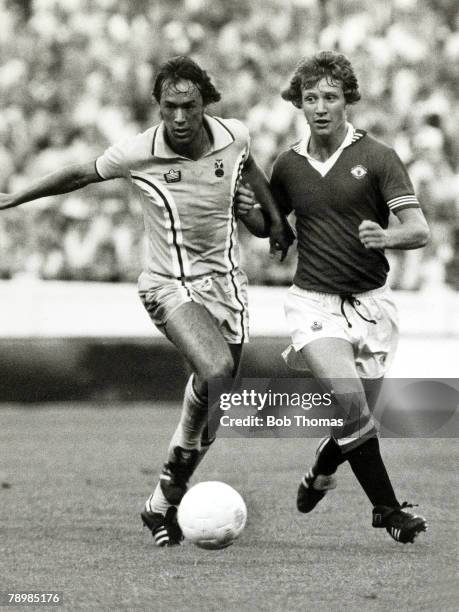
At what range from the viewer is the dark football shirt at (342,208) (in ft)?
16.0

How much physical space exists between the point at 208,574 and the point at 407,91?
7.39 metres

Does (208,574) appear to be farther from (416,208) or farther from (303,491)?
(416,208)

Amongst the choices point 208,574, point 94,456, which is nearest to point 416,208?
point 208,574

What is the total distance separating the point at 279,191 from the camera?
5.18 metres

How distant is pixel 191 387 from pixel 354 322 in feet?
2.29

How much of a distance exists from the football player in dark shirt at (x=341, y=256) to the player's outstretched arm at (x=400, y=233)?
0.03 meters

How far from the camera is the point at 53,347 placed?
32.6 feet

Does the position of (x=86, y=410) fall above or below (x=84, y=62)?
below

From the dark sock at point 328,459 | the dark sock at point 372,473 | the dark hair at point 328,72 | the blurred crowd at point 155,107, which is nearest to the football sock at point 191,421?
the dark sock at point 328,459

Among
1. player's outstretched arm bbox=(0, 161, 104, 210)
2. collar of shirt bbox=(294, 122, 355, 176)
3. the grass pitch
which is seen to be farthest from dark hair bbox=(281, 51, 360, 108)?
the grass pitch

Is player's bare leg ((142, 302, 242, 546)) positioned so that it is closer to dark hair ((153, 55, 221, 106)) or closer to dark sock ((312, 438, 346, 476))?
dark sock ((312, 438, 346, 476))

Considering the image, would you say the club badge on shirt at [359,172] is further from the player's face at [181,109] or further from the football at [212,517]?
the football at [212,517]

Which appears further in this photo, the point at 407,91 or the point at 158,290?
the point at 407,91

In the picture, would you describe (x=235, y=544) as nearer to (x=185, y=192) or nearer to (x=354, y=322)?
(x=354, y=322)
